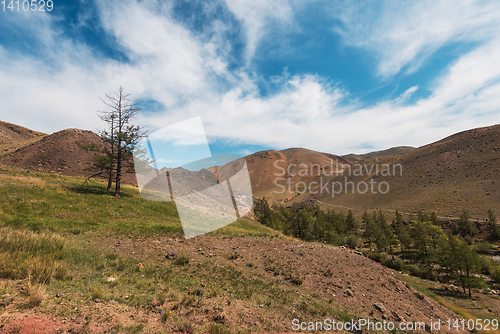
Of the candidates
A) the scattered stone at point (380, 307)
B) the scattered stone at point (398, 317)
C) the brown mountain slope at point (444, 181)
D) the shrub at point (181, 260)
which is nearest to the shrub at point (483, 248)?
the brown mountain slope at point (444, 181)

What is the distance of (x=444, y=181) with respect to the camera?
7756 cm

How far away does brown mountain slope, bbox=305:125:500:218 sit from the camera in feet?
205

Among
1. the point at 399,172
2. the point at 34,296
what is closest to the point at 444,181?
the point at 399,172

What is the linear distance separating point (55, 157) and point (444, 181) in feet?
409

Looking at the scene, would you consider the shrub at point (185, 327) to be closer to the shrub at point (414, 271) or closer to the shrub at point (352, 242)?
the shrub at point (414, 271)

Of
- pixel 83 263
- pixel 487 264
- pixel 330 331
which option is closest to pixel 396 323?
pixel 330 331

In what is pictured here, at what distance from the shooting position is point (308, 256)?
14367mm

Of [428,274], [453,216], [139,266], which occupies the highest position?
[139,266]

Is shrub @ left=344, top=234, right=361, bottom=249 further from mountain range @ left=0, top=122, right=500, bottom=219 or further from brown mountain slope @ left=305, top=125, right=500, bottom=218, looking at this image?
brown mountain slope @ left=305, top=125, right=500, bottom=218

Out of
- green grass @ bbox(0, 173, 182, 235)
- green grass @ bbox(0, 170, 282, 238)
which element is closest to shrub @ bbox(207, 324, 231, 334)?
green grass @ bbox(0, 170, 282, 238)

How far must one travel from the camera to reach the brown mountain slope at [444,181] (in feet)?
205

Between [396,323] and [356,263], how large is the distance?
5.56 meters

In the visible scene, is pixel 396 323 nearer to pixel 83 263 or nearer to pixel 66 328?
pixel 66 328

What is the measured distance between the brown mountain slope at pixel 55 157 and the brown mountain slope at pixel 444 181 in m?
95.2
